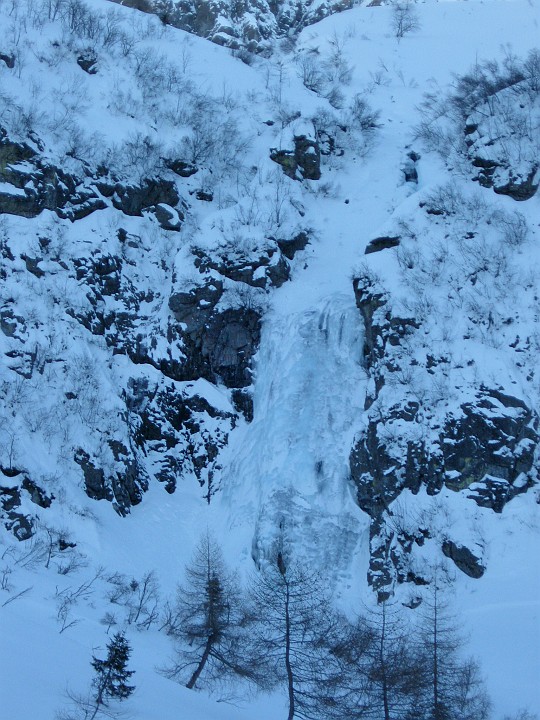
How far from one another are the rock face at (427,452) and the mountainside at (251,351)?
0.07m

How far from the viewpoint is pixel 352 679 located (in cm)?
1455

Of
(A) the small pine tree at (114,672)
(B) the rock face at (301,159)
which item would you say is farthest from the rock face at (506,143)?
(A) the small pine tree at (114,672)

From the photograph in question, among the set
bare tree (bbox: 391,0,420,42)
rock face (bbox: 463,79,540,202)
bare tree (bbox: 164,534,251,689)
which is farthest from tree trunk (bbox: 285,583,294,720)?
bare tree (bbox: 391,0,420,42)

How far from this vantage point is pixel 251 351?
82.3ft

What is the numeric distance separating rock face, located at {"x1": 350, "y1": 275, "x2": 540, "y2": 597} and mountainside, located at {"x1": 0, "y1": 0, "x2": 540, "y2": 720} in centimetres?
7

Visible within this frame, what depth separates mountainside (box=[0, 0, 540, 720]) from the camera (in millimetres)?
17672

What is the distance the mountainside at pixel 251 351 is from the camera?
17.7 m

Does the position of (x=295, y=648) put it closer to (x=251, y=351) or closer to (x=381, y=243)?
(x=251, y=351)

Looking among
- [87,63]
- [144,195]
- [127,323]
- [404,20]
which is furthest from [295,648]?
[404,20]

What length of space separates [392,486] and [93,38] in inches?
1081

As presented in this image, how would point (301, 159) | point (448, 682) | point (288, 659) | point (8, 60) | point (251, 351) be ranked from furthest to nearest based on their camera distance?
point (301, 159), point (8, 60), point (251, 351), point (448, 682), point (288, 659)

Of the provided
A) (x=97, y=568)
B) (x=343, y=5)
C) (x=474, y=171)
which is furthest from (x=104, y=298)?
(x=343, y=5)

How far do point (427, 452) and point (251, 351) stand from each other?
795 centimetres

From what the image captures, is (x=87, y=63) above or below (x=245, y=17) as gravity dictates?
below
